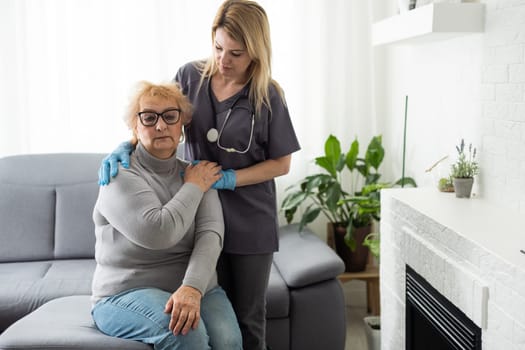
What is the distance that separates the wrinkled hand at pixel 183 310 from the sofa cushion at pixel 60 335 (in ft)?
0.38

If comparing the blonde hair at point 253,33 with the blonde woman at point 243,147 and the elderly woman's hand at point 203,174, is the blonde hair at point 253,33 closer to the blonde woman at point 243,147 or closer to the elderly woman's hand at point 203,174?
the blonde woman at point 243,147

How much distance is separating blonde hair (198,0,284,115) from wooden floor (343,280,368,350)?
144 centimetres

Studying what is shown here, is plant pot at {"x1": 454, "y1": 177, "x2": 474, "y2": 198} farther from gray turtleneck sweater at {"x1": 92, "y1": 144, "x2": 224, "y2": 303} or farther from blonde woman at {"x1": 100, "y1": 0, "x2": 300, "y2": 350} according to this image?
gray turtleneck sweater at {"x1": 92, "y1": 144, "x2": 224, "y2": 303}

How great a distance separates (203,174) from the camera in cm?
217

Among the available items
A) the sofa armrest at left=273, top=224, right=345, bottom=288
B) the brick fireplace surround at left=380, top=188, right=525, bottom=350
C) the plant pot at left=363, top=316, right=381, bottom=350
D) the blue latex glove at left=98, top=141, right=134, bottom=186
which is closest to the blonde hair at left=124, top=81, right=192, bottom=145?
the blue latex glove at left=98, top=141, right=134, bottom=186

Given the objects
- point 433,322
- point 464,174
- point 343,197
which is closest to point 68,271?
point 343,197

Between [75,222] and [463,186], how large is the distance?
1746mm

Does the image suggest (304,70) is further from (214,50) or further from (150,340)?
(150,340)

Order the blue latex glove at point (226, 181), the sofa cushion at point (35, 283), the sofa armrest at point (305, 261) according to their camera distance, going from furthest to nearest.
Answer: the sofa armrest at point (305, 261), the sofa cushion at point (35, 283), the blue latex glove at point (226, 181)

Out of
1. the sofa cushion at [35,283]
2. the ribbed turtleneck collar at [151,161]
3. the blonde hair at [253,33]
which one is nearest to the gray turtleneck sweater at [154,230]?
the ribbed turtleneck collar at [151,161]

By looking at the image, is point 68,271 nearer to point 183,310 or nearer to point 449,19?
point 183,310

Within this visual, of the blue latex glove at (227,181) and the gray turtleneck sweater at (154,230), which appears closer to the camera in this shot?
the gray turtleneck sweater at (154,230)

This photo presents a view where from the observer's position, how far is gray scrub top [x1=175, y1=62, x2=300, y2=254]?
7.25 ft

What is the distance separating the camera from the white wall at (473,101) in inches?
85.4
